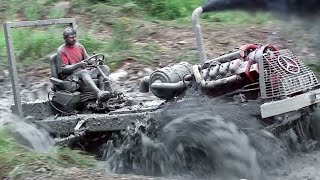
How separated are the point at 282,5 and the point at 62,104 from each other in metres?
3.12

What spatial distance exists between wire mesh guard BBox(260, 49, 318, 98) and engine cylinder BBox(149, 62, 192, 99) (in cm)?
116

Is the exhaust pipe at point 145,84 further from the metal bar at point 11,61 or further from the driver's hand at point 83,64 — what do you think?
the metal bar at point 11,61

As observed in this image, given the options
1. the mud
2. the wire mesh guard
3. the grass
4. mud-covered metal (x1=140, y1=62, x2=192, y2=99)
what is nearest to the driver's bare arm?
mud-covered metal (x1=140, y1=62, x2=192, y2=99)

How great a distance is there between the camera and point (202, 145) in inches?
311

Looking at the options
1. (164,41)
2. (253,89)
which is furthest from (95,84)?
(164,41)

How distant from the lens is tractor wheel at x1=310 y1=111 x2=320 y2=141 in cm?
884

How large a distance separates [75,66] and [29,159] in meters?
2.55

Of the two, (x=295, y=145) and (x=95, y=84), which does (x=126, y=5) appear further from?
(x=295, y=145)

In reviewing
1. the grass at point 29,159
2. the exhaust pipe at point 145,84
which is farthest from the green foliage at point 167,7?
the grass at point 29,159

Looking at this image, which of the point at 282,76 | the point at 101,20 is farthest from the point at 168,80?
the point at 101,20

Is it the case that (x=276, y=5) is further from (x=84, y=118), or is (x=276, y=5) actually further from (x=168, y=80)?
(x=84, y=118)

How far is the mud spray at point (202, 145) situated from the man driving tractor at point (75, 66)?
115 cm

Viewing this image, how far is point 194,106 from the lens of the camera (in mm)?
8242

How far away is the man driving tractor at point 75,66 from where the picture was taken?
9391mm
